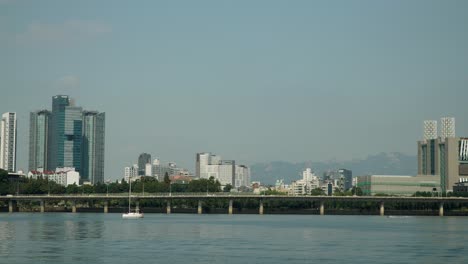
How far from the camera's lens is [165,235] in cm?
10756

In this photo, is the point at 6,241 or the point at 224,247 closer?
the point at 224,247

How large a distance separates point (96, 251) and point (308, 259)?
19.7 meters

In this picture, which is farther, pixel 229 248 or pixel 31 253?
pixel 229 248

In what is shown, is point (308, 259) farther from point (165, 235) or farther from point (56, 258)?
point (165, 235)

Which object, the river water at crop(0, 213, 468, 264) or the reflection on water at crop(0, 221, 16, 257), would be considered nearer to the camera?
the river water at crop(0, 213, 468, 264)

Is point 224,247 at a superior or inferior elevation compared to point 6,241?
inferior

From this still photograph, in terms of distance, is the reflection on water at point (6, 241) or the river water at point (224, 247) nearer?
the river water at point (224, 247)

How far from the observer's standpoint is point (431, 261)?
7494 centimetres

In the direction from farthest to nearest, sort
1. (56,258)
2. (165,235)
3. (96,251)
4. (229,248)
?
(165,235) → (229,248) → (96,251) → (56,258)

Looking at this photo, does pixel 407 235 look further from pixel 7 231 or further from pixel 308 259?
pixel 7 231

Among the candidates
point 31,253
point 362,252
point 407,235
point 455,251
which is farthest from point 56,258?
point 407,235

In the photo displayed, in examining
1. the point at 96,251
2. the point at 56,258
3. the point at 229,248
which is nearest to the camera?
the point at 56,258

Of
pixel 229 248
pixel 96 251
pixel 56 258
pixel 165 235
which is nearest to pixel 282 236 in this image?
pixel 165 235

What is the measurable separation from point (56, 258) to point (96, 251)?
7586mm
